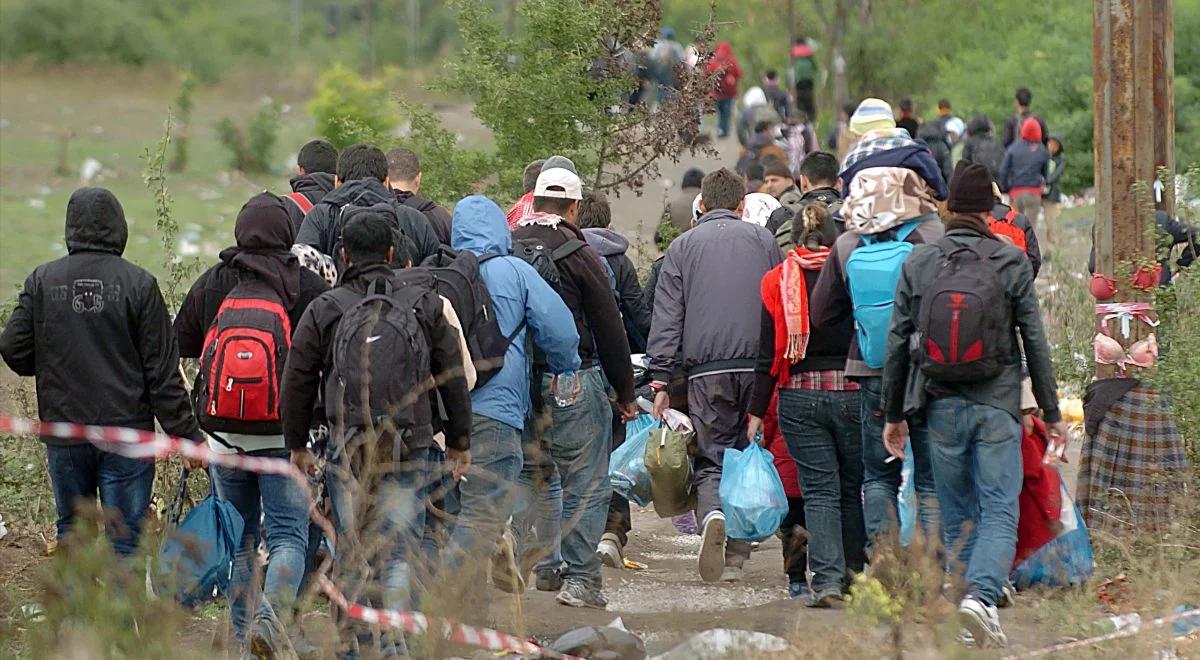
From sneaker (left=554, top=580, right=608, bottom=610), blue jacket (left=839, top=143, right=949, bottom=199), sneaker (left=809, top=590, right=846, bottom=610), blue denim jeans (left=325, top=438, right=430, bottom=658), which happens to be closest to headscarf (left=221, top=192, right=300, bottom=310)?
blue denim jeans (left=325, top=438, right=430, bottom=658)

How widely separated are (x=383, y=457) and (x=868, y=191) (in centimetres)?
234

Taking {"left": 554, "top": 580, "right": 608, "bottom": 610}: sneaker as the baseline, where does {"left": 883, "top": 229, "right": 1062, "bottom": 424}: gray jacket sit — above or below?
above

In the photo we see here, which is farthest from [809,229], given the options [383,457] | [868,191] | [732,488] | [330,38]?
[330,38]

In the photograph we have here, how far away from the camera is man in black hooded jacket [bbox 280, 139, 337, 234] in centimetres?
812

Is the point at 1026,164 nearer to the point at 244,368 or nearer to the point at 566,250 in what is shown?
the point at 566,250

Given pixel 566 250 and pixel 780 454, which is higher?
pixel 566 250

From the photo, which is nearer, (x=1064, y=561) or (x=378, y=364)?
(x=378, y=364)

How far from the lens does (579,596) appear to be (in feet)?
24.1

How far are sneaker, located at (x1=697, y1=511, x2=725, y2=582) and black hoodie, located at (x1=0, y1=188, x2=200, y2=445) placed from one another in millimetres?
2399

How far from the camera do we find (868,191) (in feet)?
22.7

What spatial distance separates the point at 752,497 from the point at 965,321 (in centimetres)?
154

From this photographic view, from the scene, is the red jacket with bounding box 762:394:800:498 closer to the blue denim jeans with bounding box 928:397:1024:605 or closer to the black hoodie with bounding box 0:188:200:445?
the blue denim jeans with bounding box 928:397:1024:605

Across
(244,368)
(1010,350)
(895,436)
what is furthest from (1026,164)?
(244,368)

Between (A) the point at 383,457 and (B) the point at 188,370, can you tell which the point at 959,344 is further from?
(B) the point at 188,370
